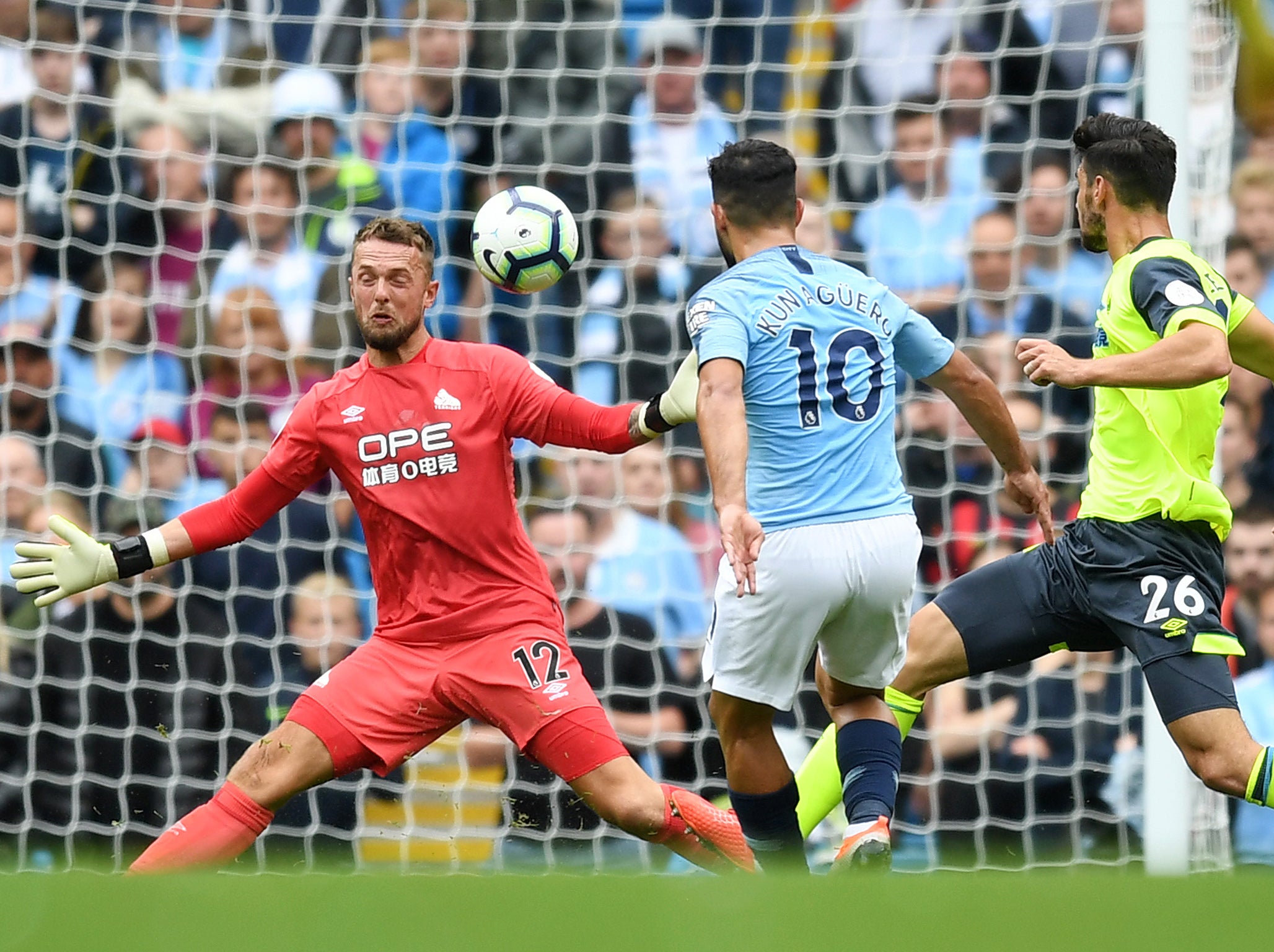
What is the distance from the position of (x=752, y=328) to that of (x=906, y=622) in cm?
90

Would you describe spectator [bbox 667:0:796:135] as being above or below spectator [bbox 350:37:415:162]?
above

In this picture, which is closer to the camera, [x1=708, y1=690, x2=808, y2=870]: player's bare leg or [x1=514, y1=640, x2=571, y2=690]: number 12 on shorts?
[x1=708, y1=690, x2=808, y2=870]: player's bare leg

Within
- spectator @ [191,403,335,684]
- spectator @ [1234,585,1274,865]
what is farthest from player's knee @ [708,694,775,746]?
spectator @ [191,403,335,684]

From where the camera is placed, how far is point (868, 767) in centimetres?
471

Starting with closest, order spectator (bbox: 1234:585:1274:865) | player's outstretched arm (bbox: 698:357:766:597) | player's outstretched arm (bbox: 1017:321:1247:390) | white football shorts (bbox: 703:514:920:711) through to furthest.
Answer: player's outstretched arm (bbox: 698:357:766:597)
player's outstretched arm (bbox: 1017:321:1247:390)
white football shorts (bbox: 703:514:920:711)
spectator (bbox: 1234:585:1274:865)

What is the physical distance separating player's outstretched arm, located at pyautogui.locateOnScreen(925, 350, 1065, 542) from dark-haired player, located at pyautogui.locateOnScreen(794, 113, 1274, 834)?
175 millimetres

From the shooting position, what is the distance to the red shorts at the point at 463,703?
4.93 m

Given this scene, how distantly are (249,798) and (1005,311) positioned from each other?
12.4 feet

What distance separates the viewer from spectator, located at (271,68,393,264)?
7.61m

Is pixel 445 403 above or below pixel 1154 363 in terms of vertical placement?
below

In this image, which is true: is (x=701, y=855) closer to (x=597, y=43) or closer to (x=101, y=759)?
(x=101, y=759)

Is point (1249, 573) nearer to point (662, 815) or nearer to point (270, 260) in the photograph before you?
point (662, 815)

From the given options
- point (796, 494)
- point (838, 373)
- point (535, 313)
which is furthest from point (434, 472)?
point (535, 313)

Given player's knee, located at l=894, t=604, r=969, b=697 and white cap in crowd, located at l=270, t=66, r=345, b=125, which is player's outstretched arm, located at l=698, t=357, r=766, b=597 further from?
white cap in crowd, located at l=270, t=66, r=345, b=125
